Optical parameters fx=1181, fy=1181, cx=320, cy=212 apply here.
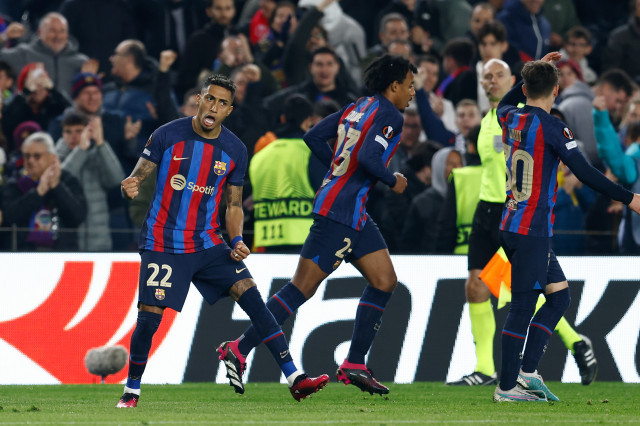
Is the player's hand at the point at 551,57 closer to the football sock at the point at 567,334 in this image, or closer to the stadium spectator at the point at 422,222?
the football sock at the point at 567,334

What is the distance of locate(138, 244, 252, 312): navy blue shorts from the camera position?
7.41 meters

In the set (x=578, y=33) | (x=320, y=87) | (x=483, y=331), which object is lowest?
(x=483, y=331)

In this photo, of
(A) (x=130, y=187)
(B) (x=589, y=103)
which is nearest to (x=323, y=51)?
(B) (x=589, y=103)

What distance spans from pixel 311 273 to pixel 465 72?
638cm

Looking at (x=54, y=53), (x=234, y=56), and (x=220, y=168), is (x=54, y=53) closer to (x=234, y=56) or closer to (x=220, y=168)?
(x=234, y=56)

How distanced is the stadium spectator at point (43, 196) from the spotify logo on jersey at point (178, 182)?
151 inches

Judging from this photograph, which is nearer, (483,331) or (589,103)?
(483,331)

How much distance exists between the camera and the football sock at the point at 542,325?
779 cm

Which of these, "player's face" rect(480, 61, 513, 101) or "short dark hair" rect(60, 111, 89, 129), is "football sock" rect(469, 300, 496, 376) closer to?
"player's face" rect(480, 61, 513, 101)

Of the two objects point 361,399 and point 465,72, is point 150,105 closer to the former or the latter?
point 465,72

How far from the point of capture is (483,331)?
380 inches

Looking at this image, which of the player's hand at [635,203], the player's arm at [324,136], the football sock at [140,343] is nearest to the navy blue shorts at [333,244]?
the player's arm at [324,136]

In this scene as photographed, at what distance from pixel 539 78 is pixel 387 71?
4.04 feet

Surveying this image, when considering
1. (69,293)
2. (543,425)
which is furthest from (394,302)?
(543,425)
